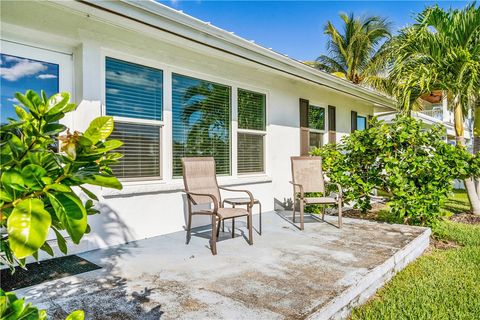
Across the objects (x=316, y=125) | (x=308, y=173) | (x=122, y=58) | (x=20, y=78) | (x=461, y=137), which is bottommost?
(x=308, y=173)

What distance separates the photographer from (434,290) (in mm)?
3395

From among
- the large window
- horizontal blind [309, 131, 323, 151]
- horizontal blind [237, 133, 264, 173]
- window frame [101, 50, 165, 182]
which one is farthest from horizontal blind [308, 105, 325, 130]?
window frame [101, 50, 165, 182]

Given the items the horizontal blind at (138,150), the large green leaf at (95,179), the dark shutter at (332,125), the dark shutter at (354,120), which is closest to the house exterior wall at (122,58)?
the horizontal blind at (138,150)

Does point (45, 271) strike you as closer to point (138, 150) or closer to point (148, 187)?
point (148, 187)

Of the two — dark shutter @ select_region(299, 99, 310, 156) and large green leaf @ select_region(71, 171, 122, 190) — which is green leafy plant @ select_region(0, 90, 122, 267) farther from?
dark shutter @ select_region(299, 99, 310, 156)

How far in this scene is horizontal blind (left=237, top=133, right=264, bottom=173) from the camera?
6399 millimetres

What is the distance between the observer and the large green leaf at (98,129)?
0.94 metres

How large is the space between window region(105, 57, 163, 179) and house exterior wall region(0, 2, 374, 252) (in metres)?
0.10

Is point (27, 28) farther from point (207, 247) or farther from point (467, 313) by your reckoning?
point (467, 313)

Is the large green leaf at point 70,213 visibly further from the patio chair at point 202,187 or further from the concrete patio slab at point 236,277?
the patio chair at point 202,187

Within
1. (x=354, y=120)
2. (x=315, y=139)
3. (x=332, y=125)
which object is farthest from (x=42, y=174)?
(x=354, y=120)

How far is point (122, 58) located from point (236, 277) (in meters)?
3.20

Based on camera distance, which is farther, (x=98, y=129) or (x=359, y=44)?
(x=359, y=44)

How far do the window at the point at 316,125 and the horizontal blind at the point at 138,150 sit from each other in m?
4.40
